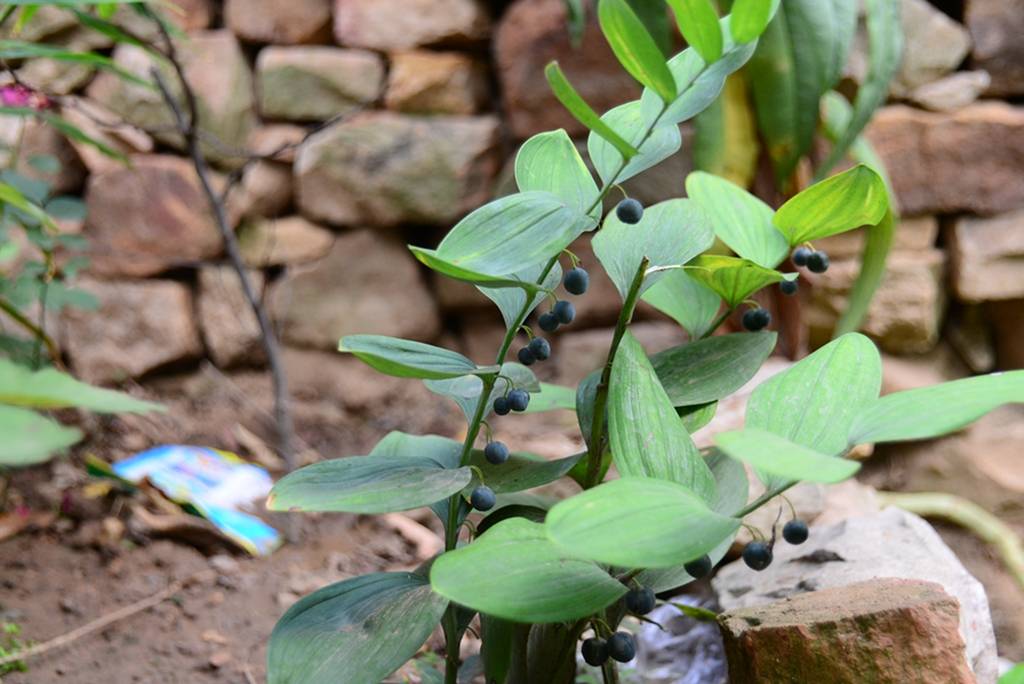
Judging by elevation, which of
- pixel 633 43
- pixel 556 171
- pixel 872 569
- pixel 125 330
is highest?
pixel 633 43

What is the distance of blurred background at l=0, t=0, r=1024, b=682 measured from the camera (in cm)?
210

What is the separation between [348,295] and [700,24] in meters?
1.85

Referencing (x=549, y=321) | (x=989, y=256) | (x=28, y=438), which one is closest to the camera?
(x=28, y=438)

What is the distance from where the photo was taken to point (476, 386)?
2.35ft

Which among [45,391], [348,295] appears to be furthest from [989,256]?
[45,391]

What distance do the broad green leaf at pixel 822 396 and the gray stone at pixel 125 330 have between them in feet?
6.13

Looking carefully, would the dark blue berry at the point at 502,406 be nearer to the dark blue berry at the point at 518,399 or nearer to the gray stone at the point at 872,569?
the dark blue berry at the point at 518,399

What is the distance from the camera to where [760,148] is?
6.04 ft

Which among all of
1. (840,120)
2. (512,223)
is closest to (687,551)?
(512,223)

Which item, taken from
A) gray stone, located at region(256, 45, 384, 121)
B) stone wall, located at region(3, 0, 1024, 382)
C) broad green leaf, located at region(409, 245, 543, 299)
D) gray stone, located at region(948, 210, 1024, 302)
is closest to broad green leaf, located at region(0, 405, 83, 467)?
broad green leaf, located at region(409, 245, 543, 299)

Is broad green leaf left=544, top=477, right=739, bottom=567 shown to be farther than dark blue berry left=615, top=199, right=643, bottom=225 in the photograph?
No

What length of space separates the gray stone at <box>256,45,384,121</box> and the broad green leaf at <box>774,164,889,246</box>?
66.4 inches

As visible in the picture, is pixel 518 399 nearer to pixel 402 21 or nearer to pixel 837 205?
pixel 837 205

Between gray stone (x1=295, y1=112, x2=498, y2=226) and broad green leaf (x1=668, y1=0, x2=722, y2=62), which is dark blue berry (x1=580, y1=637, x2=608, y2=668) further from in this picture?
gray stone (x1=295, y1=112, x2=498, y2=226)
